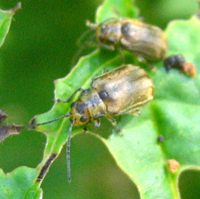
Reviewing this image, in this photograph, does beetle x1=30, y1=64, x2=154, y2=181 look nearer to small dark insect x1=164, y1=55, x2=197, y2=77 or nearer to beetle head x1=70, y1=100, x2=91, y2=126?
beetle head x1=70, y1=100, x2=91, y2=126

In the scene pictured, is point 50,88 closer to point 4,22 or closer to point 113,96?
point 113,96

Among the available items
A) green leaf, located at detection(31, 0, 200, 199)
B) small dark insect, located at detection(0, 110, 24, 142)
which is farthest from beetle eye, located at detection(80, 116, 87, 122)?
small dark insect, located at detection(0, 110, 24, 142)

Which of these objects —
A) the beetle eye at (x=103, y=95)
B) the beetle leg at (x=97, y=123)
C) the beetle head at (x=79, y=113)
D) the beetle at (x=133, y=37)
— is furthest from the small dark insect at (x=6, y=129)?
the beetle at (x=133, y=37)

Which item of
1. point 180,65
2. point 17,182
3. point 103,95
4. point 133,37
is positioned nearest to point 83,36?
point 133,37

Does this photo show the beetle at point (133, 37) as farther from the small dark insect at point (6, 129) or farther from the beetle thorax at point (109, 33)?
the small dark insect at point (6, 129)

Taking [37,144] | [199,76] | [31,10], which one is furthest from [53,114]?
[199,76]

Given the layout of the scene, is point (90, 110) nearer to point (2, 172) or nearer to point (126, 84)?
point (126, 84)
